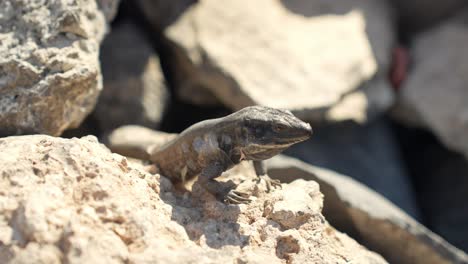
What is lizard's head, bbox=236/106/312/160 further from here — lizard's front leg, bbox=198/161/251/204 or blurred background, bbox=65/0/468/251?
blurred background, bbox=65/0/468/251

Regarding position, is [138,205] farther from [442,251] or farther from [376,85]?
[376,85]

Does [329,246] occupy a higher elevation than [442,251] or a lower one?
higher

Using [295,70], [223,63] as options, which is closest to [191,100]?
[223,63]

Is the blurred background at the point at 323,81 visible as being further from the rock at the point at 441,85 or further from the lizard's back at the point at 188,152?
the lizard's back at the point at 188,152

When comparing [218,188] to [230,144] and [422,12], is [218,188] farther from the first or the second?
[422,12]

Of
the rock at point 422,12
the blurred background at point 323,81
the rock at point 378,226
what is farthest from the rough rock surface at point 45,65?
the rock at point 422,12
